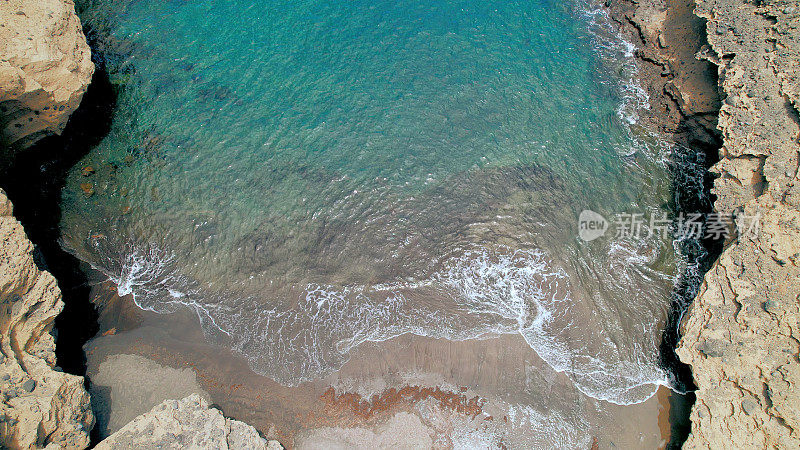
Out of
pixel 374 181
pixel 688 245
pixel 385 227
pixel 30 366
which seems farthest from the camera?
Result: pixel 374 181

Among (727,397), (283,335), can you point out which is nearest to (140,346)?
(283,335)

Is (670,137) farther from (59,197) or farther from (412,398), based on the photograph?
(59,197)

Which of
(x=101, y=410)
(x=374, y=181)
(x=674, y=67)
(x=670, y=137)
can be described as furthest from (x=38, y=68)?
(x=674, y=67)

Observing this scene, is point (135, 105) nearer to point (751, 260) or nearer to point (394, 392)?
point (394, 392)

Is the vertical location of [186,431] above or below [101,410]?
above

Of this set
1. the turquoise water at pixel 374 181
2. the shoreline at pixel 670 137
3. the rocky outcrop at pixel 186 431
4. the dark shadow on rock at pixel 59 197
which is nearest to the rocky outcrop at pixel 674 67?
the shoreline at pixel 670 137

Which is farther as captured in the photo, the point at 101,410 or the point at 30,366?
the point at 101,410
